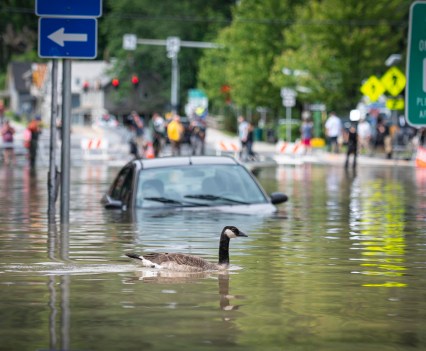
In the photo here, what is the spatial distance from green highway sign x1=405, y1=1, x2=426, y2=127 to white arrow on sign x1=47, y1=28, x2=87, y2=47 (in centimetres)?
723

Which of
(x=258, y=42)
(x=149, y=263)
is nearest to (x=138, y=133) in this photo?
(x=258, y=42)

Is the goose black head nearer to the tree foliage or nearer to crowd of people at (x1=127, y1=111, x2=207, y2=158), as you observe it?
the tree foliage

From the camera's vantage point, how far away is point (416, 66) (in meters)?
14.8

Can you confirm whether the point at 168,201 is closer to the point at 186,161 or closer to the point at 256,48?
the point at 186,161

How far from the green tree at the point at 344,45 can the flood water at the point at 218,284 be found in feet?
153

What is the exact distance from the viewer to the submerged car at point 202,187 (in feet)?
74.3

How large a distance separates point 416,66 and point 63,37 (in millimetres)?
7475

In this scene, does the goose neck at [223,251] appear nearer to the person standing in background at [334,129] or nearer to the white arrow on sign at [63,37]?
the white arrow on sign at [63,37]

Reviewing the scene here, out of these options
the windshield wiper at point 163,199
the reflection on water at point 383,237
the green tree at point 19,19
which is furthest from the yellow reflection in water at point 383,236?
the green tree at point 19,19

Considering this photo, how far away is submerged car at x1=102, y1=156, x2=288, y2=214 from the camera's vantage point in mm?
22656

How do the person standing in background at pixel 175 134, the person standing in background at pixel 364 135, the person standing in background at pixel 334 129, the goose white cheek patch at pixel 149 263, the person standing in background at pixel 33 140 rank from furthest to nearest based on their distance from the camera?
the person standing in background at pixel 364 135 → the person standing in background at pixel 334 129 → the person standing in background at pixel 175 134 → the person standing in background at pixel 33 140 → the goose white cheek patch at pixel 149 263

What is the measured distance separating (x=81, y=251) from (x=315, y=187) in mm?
20448

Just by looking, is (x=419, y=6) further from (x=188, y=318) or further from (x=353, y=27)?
(x=353, y=27)

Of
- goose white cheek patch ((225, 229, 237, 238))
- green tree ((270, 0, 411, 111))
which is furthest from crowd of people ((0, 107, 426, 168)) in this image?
goose white cheek patch ((225, 229, 237, 238))
